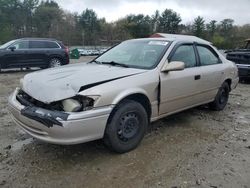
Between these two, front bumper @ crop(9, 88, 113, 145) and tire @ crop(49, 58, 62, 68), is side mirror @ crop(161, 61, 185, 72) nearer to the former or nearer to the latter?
front bumper @ crop(9, 88, 113, 145)

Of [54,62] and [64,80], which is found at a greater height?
[64,80]

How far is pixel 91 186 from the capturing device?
297 cm

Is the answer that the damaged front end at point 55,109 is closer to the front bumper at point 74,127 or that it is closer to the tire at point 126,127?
the front bumper at point 74,127

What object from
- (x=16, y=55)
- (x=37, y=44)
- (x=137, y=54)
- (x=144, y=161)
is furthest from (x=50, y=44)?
(x=144, y=161)

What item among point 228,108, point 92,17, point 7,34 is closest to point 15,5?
point 7,34

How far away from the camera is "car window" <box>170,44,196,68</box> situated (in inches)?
179

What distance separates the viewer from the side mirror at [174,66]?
4.07m

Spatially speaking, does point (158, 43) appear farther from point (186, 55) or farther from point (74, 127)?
point (74, 127)

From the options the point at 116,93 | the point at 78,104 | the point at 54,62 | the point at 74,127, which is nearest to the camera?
the point at 74,127

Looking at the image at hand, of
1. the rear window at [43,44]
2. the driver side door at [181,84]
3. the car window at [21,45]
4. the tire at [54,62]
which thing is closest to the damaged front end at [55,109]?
the driver side door at [181,84]

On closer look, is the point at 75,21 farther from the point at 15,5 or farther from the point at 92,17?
the point at 15,5

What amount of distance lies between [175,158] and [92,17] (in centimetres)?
7368

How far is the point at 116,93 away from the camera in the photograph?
344 centimetres

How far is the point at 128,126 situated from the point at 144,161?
51cm
